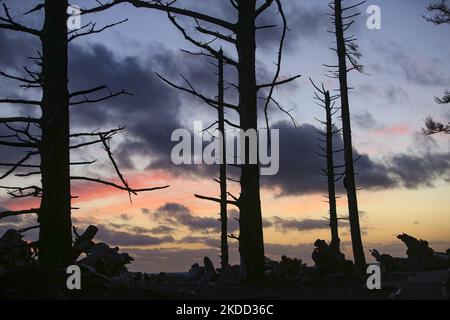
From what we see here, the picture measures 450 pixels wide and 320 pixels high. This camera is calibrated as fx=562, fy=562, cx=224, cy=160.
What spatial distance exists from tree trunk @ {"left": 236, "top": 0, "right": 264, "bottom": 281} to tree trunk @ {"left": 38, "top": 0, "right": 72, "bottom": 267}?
421 centimetres

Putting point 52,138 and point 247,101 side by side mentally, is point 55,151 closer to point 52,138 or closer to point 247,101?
point 52,138

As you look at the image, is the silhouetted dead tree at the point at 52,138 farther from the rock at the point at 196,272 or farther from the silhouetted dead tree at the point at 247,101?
the rock at the point at 196,272

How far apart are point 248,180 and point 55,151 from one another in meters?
4.57

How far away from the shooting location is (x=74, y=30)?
31.8ft

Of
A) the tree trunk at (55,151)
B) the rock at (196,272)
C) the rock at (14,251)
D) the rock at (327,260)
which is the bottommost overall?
the rock at (196,272)

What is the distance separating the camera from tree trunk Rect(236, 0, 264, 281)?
484 inches

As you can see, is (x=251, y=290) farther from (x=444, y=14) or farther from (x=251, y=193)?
(x=444, y=14)

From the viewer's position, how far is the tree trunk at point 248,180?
12.3 metres

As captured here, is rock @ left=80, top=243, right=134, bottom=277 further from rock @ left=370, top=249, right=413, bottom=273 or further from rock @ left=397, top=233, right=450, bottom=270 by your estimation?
rock @ left=397, top=233, right=450, bottom=270

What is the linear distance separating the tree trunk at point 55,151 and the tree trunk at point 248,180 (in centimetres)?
421

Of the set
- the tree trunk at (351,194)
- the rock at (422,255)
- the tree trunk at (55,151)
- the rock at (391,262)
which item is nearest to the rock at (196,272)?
the tree trunk at (351,194)

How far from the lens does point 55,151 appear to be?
925 centimetres
